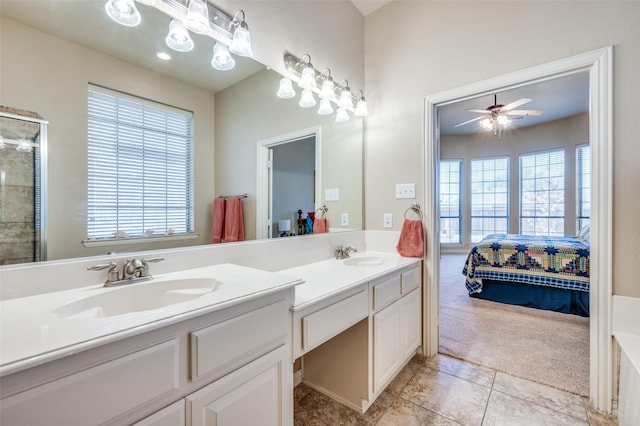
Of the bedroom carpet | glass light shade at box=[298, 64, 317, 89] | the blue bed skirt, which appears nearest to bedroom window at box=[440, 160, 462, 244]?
the blue bed skirt

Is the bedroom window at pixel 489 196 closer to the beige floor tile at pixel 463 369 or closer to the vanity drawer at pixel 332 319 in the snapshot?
the beige floor tile at pixel 463 369

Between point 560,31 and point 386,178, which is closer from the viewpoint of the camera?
point 560,31

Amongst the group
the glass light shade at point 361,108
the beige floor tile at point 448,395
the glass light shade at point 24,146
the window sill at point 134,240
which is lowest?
the beige floor tile at point 448,395

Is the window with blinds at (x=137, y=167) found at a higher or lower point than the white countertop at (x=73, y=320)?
higher

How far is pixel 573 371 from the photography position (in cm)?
191

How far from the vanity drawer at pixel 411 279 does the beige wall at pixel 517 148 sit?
16.2ft

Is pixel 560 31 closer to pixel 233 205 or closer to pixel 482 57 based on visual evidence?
pixel 482 57

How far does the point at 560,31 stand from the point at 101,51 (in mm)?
2396

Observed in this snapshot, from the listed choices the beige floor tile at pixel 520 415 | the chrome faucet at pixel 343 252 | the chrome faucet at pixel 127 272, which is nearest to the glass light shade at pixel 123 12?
the chrome faucet at pixel 127 272

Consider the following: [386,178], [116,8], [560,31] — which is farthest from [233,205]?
[560,31]

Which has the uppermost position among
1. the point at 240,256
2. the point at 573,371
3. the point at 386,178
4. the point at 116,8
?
the point at 116,8

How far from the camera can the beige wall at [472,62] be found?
1.48m

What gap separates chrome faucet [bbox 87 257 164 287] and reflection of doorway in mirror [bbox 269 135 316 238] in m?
0.71

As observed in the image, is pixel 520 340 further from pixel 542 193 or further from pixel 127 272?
pixel 542 193
